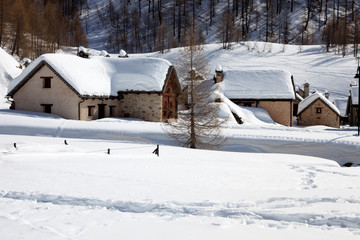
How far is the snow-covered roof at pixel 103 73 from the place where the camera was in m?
31.3

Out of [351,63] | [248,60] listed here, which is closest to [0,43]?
[248,60]

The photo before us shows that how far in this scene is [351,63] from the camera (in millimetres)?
69000

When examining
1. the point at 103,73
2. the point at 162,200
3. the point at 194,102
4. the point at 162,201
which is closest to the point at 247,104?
the point at 103,73

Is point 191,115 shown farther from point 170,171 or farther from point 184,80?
point 170,171

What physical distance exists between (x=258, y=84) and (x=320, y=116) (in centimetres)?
905

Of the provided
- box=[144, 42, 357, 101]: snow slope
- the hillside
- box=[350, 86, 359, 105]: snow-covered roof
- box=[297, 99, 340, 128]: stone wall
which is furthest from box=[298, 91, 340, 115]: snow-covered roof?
the hillside

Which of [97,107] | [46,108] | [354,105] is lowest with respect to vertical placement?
[46,108]

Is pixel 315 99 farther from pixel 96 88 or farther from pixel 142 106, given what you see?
pixel 96 88

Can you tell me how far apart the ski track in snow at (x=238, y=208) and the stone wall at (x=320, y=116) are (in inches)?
1533

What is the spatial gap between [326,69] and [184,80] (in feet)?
169

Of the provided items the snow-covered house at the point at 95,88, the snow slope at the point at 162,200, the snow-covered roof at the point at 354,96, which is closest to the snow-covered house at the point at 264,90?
the snow-covered roof at the point at 354,96

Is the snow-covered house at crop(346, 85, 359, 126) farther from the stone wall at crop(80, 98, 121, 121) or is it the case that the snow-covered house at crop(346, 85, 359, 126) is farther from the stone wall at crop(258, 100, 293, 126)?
the stone wall at crop(80, 98, 121, 121)

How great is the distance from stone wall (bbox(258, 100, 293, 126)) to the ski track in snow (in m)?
34.8

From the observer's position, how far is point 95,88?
32.3 m
